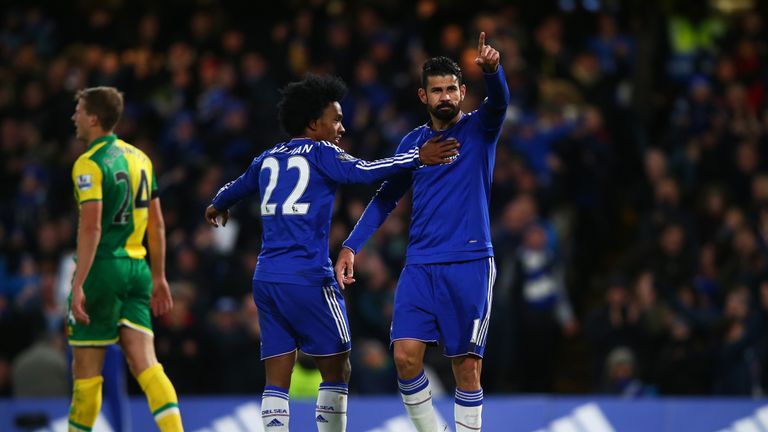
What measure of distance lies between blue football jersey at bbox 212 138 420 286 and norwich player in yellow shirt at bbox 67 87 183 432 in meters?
0.98

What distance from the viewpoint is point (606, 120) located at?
16.9m

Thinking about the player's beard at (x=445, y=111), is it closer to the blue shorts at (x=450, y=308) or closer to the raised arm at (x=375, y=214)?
the raised arm at (x=375, y=214)

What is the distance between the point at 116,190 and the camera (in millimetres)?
8625

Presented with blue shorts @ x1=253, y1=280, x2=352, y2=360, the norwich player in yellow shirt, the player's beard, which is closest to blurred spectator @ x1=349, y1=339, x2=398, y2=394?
the norwich player in yellow shirt

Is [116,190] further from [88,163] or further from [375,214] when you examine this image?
[375,214]

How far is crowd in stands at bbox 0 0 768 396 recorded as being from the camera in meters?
13.8

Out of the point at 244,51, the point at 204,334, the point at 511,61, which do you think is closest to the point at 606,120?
the point at 511,61

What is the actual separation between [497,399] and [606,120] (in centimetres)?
597

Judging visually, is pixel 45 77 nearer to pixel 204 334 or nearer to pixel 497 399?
pixel 204 334

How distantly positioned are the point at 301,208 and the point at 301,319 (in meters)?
0.70

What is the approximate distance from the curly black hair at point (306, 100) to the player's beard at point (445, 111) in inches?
26.7

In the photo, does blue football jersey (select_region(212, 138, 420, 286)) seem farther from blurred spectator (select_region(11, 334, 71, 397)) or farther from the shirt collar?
blurred spectator (select_region(11, 334, 71, 397))

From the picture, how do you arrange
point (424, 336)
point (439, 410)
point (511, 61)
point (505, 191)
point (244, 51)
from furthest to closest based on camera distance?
1. point (244, 51)
2. point (511, 61)
3. point (505, 191)
4. point (439, 410)
5. point (424, 336)

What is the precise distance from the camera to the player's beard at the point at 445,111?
27.0 feet
